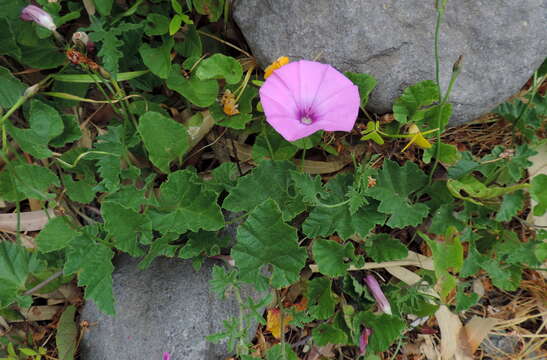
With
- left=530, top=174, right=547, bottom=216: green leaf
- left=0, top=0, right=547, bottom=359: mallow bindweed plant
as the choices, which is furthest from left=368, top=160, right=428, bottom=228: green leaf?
left=530, top=174, right=547, bottom=216: green leaf

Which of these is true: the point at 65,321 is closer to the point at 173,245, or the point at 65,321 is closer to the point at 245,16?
the point at 173,245

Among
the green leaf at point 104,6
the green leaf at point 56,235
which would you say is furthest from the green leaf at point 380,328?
the green leaf at point 104,6

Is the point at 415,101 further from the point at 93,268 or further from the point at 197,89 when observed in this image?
the point at 93,268

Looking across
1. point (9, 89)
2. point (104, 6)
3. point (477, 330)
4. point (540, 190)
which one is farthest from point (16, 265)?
point (540, 190)

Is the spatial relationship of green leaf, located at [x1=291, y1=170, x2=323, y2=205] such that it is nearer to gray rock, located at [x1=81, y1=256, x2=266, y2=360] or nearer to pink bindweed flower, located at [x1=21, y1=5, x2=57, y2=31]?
gray rock, located at [x1=81, y1=256, x2=266, y2=360]

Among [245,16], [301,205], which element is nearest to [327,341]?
[301,205]

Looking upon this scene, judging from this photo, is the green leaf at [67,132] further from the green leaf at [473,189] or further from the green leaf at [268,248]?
the green leaf at [473,189]
